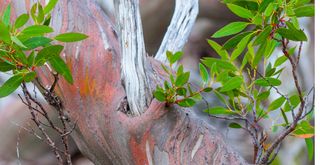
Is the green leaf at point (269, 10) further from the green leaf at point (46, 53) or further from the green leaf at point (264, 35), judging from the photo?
the green leaf at point (46, 53)

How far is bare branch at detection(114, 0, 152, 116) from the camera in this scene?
0.71m

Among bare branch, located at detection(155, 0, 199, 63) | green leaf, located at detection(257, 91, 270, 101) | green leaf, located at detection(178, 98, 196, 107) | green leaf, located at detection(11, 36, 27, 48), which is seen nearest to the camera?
green leaf, located at detection(11, 36, 27, 48)

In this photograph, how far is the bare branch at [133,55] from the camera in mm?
711

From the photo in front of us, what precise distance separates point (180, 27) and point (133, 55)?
0.31 metres

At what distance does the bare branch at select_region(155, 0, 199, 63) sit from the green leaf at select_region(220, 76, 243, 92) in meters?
0.28

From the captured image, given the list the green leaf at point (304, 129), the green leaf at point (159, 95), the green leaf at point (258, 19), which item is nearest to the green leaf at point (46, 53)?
the green leaf at point (159, 95)

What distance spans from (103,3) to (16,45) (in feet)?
4.22

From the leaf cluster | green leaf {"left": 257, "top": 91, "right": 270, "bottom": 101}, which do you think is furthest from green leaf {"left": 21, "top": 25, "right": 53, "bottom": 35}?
green leaf {"left": 257, "top": 91, "right": 270, "bottom": 101}

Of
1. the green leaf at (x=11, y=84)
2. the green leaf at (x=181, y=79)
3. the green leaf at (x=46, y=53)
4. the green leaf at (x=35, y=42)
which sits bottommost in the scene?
the green leaf at (x=181, y=79)

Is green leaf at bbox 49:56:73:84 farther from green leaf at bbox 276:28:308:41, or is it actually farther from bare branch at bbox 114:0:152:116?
green leaf at bbox 276:28:308:41

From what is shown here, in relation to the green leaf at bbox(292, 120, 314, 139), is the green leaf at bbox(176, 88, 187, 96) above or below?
above

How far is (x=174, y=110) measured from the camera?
0.75m

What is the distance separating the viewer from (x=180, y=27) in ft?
3.37

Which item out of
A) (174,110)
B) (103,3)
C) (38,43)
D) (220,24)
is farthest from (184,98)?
(220,24)
